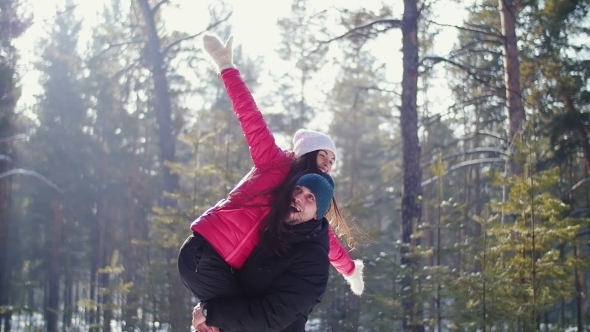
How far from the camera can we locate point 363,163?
31.4 m

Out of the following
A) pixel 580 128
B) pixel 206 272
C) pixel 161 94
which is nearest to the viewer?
pixel 206 272

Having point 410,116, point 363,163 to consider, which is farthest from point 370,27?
point 363,163

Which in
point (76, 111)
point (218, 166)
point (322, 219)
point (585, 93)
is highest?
point (76, 111)

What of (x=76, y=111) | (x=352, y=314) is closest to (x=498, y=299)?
(x=352, y=314)

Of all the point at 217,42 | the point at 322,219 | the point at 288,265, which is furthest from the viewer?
the point at 217,42

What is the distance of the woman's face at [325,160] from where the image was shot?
2910 mm

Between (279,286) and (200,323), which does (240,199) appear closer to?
(279,286)

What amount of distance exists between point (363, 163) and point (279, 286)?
29067mm

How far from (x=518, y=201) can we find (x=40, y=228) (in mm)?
27672

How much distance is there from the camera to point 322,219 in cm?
275

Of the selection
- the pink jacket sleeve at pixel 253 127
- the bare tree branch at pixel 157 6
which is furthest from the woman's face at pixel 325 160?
the bare tree branch at pixel 157 6

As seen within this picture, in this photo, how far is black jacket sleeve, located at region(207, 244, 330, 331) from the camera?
2.48 metres

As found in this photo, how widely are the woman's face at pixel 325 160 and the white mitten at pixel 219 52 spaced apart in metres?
0.60

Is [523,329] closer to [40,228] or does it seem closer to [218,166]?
[218,166]
